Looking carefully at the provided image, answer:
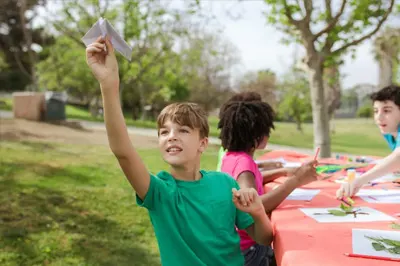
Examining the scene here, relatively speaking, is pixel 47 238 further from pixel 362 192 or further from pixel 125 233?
pixel 362 192

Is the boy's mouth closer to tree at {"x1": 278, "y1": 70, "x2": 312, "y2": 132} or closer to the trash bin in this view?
the trash bin

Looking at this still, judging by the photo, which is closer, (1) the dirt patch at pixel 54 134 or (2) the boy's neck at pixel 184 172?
(2) the boy's neck at pixel 184 172

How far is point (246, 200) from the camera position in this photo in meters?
1.70

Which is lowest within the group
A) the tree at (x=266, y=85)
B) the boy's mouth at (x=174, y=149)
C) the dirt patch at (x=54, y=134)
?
the dirt patch at (x=54, y=134)

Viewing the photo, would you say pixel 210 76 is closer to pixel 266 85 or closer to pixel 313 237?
pixel 266 85

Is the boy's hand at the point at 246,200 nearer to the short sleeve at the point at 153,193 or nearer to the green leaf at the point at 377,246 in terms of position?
the short sleeve at the point at 153,193

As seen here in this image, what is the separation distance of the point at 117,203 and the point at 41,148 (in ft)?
14.4

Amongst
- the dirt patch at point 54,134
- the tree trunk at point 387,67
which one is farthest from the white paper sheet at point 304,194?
the tree trunk at point 387,67

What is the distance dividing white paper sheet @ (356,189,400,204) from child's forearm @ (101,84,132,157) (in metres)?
1.54

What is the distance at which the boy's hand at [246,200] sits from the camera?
170cm

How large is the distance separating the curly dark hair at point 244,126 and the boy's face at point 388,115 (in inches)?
38.3

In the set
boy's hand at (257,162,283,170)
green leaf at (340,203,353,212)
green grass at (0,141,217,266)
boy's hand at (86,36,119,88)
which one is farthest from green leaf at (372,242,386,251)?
green grass at (0,141,217,266)

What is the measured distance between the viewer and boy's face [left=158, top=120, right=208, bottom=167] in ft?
5.69

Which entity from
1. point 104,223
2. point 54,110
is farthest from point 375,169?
point 54,110
